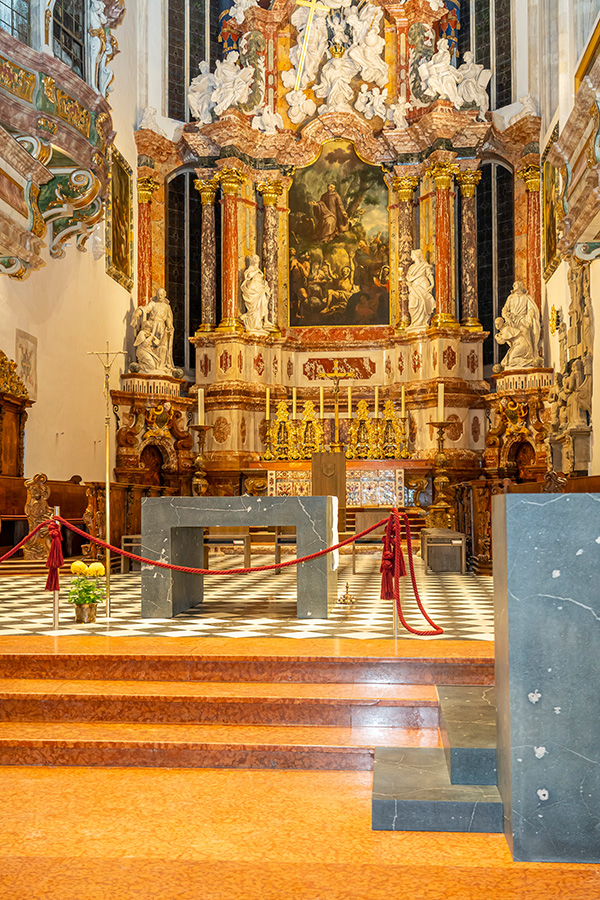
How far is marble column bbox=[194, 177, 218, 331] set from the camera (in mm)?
20531

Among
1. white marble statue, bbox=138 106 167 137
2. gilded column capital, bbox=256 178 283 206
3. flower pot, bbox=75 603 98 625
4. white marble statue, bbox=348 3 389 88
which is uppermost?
white marble statue, bbox=348 3 389 88

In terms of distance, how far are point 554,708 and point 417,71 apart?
1921 cm

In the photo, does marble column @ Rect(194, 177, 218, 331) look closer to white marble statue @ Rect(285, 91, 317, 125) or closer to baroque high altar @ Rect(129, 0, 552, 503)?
baroque high altar @ Rect(129, 0, 552, 503)

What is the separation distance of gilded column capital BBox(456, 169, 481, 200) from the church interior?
6.1 inches

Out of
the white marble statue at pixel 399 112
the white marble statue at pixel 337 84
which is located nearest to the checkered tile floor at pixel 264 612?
the white marble statue at pixel 399 112

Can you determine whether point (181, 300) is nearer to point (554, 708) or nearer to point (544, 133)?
point (544, 133)

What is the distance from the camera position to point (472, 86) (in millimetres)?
19906

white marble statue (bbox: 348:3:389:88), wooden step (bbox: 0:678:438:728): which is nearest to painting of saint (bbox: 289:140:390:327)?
white marble statue (bbox: 348:3:389:88)

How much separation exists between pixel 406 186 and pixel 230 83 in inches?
173

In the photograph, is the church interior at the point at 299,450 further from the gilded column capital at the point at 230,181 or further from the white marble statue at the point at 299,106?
the gilded column capital at the point at 230,181

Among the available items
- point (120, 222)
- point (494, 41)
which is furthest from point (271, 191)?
point (494, 41)

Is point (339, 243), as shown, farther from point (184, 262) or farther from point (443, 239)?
point (184, 262)

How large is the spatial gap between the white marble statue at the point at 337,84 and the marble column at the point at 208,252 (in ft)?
9.84

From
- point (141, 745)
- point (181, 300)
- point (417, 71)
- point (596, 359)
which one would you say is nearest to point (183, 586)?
point (141, 745)
